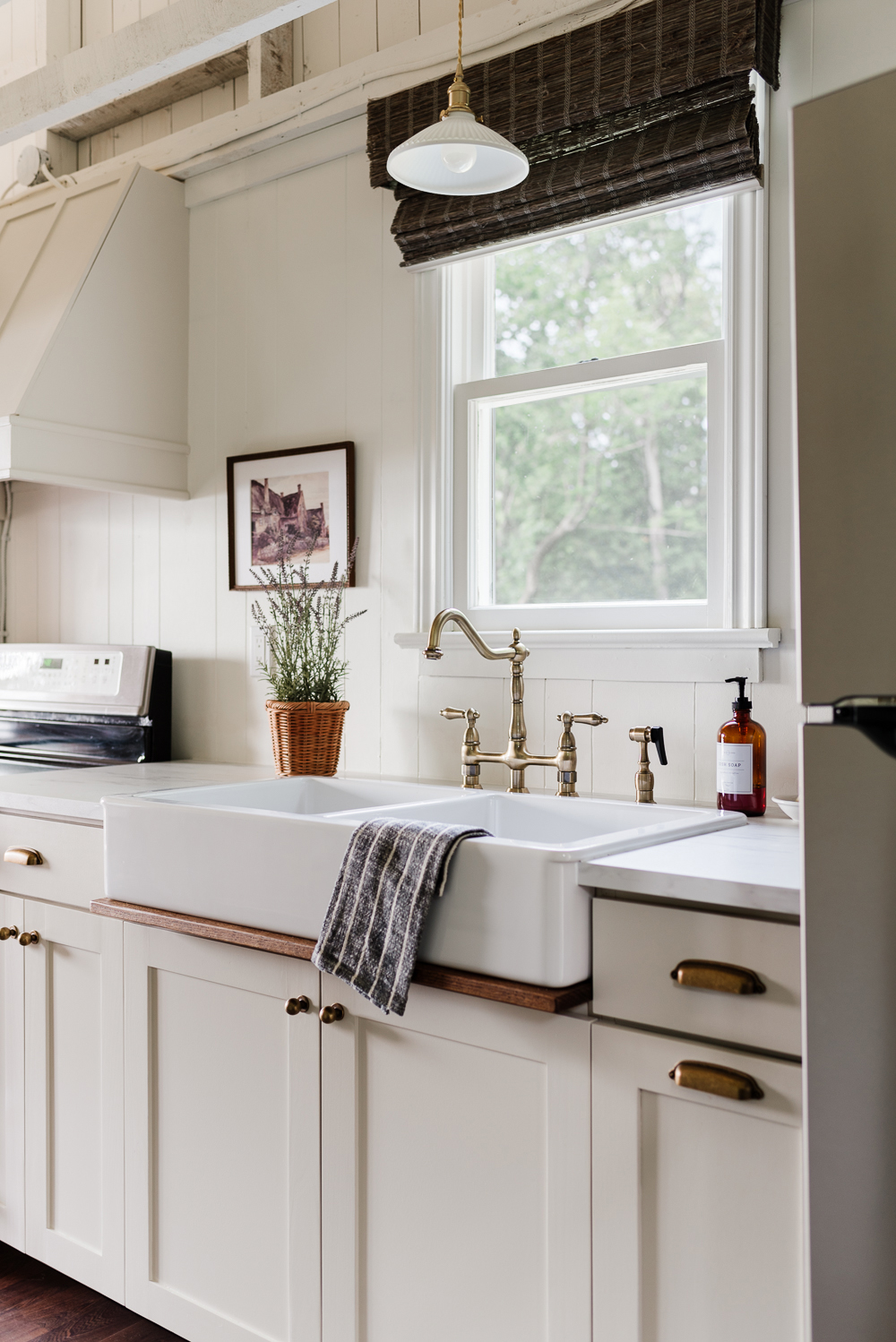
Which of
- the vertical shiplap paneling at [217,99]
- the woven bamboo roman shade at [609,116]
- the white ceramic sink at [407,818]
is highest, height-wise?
the vertical shiplap paneling at [217,99]

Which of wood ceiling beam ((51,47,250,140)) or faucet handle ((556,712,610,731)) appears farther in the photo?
wood ceiling beam ((51,47,250,140))

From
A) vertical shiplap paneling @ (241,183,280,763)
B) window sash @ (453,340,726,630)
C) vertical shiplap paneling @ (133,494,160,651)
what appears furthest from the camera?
vertical shiplap paneling @ (133,494,160,651)

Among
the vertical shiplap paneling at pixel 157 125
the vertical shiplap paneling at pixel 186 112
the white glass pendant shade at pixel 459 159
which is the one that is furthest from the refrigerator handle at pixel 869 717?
the vertical shiplap paneling at pixel 157 125

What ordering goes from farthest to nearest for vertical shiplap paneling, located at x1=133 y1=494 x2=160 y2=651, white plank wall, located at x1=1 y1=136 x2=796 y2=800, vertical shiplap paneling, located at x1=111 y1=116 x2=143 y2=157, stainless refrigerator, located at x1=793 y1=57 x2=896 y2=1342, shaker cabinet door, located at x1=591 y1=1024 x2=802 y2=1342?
1. vertical shiplap paneling, located at x1=111 y1=116 x2=143 y2=157
2. vertical shiplap paneling, located at x1=133 y1=494 x2=160 y2=651
3. white plank wall, located at x1=1 y1=136 x2=796 y2=800
4. shaker cabinet door, located at x1=591 y1=1024 x2=802 y2=1342
5. stainless refrigerator, located at x1=793 y1=57 x2=896 y2=1342

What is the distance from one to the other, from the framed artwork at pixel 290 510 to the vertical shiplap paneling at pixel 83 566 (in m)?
0.50

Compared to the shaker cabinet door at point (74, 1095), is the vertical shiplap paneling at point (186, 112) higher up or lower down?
higher up

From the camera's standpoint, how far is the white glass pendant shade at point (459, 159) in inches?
65.3

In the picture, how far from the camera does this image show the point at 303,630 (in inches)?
89.8

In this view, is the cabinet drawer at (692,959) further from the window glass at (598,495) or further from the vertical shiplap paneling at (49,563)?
the vertical shiplap paneling at (49,563)

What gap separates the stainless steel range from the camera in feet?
8.32

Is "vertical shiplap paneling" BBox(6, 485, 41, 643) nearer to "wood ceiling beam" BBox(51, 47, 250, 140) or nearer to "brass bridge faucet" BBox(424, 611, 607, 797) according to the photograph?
"wood ceiling beam" BBox(51, 47, 250, 140)

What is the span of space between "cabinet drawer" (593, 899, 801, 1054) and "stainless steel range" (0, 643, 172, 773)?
1.57 meters

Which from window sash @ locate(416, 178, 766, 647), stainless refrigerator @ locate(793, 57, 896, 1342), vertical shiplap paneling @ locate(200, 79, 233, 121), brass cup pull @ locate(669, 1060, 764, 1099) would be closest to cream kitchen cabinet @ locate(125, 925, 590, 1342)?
brass cup pull @ locate(669, 1060, 764, 1099)

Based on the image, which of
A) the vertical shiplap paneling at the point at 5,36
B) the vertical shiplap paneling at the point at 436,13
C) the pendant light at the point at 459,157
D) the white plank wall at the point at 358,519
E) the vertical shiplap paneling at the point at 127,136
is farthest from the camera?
the vertical shiplap paneling at the point at 5,36
